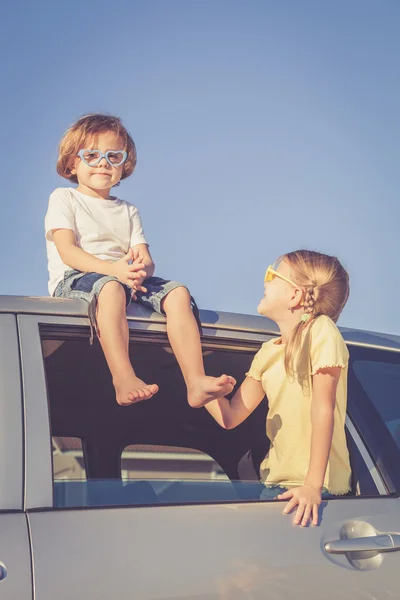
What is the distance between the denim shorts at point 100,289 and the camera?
2.67m

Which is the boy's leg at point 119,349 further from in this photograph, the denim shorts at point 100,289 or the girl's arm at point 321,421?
the girl's arm at point 321,421

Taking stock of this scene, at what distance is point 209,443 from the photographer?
370 cm

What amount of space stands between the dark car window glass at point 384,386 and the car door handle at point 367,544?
16.0 inches

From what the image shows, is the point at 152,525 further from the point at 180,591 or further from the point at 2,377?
the point at 2,377

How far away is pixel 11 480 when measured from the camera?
2.06m

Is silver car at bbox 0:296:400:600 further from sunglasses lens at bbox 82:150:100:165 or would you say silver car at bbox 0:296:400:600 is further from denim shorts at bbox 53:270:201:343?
sunglasses lens at bbox 82:150:100:165

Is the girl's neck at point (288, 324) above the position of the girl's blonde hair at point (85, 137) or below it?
below

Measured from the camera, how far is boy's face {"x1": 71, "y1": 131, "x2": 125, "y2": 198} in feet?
11.3

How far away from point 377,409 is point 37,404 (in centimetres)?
120

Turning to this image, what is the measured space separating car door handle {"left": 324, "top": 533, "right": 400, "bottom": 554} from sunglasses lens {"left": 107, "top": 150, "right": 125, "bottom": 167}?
1.90 meters

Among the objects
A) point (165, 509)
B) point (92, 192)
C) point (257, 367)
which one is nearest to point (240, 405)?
point (257, 367)

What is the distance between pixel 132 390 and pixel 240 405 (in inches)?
22.5

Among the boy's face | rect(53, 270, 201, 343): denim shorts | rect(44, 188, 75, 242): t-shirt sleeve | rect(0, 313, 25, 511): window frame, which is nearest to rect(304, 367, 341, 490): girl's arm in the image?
rect(53, 270, 201, 343): denim shorts

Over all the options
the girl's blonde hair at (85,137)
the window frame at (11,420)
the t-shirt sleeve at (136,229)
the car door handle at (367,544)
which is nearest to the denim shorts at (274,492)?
the car door handle at (367,544)
